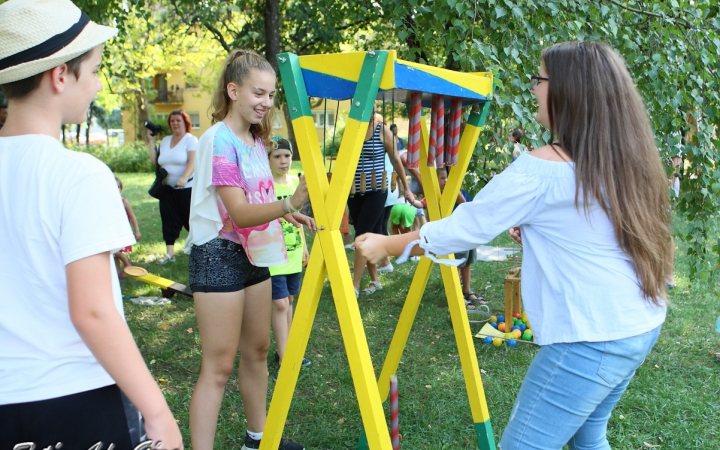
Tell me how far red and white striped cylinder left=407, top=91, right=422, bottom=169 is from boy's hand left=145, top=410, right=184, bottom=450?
5.10 feet

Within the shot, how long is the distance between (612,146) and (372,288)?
456 centimetres

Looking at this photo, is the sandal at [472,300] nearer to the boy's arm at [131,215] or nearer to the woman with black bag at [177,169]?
the woman with black bag at [177,169]

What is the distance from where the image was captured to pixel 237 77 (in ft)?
8.23

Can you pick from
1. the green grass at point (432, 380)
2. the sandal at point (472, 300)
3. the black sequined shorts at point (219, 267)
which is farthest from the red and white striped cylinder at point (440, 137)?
the sandal at point (472, 300)

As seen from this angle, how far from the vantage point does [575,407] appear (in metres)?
1.81

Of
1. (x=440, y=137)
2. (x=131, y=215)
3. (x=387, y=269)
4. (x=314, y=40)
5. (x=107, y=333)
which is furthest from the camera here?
(x=314, y=40)

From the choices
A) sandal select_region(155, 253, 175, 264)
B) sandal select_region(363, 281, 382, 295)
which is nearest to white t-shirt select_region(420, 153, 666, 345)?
sandal select_region(363, 281, 382, 295)

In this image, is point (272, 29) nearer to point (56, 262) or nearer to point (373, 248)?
point (373, 248)

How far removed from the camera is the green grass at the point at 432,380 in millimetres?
3320

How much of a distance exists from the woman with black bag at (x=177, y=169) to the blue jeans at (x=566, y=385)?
558cm

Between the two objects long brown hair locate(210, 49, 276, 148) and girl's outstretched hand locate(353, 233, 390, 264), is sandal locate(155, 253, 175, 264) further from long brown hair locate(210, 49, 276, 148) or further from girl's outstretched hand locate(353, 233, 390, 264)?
girl's outstretched hand locate(353, 233, 390, 264)

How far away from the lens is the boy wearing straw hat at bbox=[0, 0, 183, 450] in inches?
48.0

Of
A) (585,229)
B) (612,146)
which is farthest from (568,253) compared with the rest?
(612,146)

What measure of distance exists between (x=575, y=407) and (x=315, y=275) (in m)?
1.05
